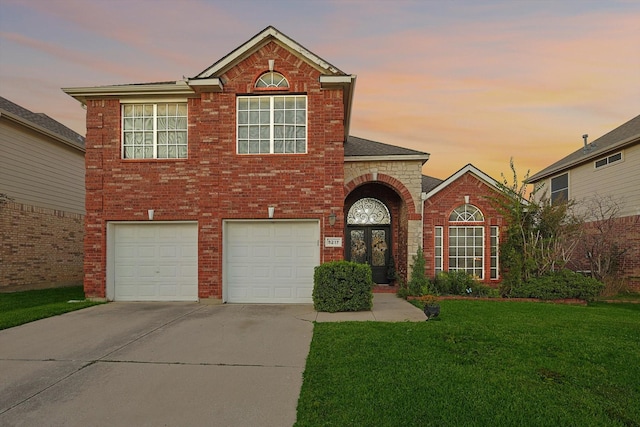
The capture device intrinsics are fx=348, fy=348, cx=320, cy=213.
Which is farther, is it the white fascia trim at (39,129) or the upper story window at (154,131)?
the white fascia trim at (39,129)

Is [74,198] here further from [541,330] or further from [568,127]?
[568,127]

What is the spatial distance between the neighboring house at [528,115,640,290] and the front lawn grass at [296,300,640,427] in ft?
23.8

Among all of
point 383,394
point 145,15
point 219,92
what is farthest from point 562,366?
point 145,15

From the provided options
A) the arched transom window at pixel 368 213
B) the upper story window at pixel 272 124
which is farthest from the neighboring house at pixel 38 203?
the arched transom window at pixel 368 213

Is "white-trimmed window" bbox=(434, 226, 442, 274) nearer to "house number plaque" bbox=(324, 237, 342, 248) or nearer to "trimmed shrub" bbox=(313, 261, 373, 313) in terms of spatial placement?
"house number plaque" bbox=(324, 237, 342, 248)

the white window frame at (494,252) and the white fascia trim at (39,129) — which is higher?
the white fascia trim at (39,129)

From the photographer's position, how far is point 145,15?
10859mm

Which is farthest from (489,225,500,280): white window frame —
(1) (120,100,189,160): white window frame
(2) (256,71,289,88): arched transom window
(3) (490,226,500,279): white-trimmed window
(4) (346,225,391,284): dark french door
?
(1) (120,100,189,160): white window frame

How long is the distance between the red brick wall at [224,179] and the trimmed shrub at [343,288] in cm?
102

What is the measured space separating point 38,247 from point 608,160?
2337 cm

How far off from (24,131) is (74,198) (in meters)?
3.41

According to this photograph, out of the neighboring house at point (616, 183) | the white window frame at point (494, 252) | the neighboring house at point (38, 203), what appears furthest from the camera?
the neighboring house at point (616, 183)

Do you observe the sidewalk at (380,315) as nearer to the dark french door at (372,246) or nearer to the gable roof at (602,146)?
the dark french door at (372,246)

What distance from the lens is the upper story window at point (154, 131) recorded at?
32.9 feet
